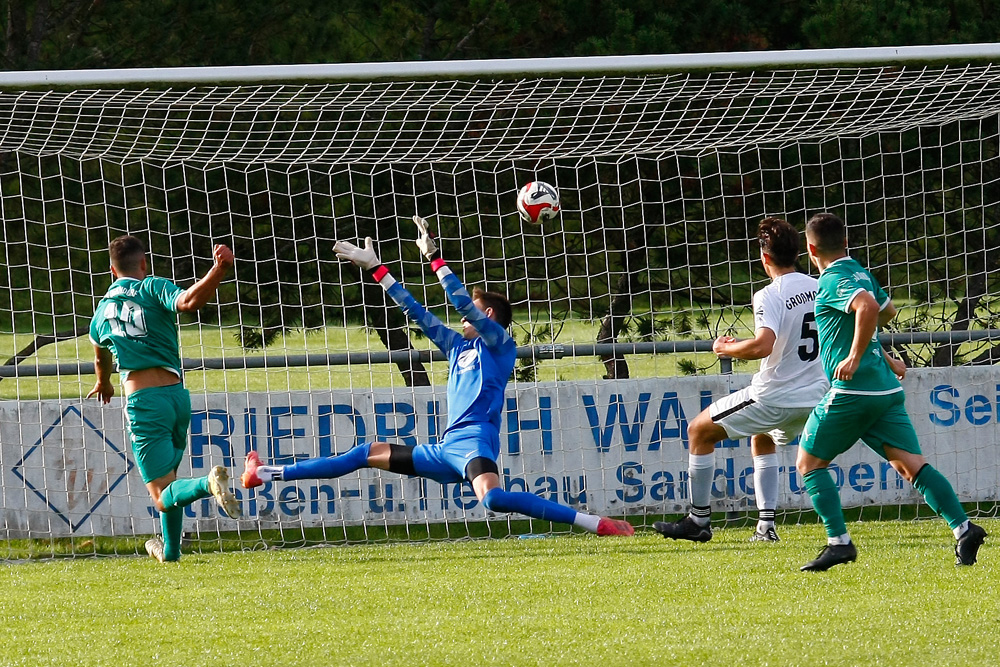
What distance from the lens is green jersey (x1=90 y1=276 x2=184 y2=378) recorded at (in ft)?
21.8

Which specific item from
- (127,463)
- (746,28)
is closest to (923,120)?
(746,28)

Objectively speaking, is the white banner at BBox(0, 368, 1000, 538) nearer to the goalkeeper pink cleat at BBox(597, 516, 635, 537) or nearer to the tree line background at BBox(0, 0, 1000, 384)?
the tree line background at BBox(0, 0, 1000, 384)

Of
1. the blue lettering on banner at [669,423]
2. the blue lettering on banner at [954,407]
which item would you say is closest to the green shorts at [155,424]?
the blue lettering on banner at [669,423]

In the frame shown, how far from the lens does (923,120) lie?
8.24 meters

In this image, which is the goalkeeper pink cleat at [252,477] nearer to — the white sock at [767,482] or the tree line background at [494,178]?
the white sock at [767,482]

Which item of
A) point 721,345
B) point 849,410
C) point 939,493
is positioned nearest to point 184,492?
point 721,345

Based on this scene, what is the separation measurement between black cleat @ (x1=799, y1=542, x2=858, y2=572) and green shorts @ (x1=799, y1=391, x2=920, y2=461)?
44 centimetres

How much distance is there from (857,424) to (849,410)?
0.09 metres

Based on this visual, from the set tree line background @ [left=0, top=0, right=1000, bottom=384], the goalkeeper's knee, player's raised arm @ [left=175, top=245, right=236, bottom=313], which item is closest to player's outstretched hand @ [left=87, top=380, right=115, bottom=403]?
player's raised arm @ [left=175, top=245, right=236, bottom=313]

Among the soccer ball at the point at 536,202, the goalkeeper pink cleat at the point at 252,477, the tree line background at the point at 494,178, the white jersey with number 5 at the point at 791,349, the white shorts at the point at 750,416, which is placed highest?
the tree line background at the point at 494,178

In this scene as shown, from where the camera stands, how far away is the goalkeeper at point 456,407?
19.8ft

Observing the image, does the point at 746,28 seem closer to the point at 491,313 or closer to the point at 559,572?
the point at 491,313

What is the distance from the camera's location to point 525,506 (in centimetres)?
591

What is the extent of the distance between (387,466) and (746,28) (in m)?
5.89
